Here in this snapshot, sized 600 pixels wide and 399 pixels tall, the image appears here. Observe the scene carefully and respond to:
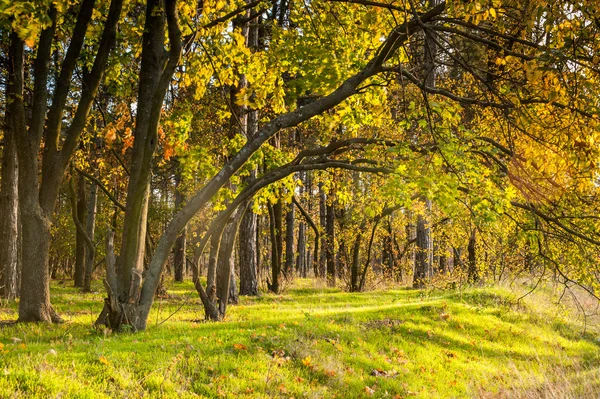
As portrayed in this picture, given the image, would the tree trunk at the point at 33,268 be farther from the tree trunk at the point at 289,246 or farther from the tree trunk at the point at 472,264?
the tree trunk at the point at 472,264

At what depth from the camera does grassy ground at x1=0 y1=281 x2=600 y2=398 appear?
528 centimetres

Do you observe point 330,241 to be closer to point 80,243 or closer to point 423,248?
point 423,248

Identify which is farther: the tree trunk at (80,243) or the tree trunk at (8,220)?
the tree trunk at (80,243)

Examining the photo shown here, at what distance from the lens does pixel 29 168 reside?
833 centimetres

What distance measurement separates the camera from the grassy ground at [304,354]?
528cm

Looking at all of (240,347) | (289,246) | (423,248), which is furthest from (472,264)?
(240,347)

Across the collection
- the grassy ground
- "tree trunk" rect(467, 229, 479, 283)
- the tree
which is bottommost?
the grassy ground

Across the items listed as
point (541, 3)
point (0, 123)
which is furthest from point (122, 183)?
point (541, 3)

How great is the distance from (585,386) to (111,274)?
771 cm

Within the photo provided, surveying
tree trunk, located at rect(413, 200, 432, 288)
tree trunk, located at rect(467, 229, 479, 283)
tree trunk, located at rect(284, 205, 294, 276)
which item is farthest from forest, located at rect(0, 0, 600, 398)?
tree trunk, located at rect(284, 205, 294, 276)

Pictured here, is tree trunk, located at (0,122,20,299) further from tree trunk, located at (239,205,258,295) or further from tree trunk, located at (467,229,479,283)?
tree trunk, located at (467,229,479,283)

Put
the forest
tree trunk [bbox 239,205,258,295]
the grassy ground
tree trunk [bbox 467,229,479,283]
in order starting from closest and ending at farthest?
the forest → the grassy ground → tree trunk [bbox 239,205,258,295] → tree trunk [bbox 467,229,479,283]

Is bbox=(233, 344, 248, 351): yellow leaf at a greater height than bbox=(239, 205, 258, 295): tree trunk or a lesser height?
lesser

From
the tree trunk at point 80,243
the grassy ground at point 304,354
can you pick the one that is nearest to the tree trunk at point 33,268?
the grassy ground at point 304,354
